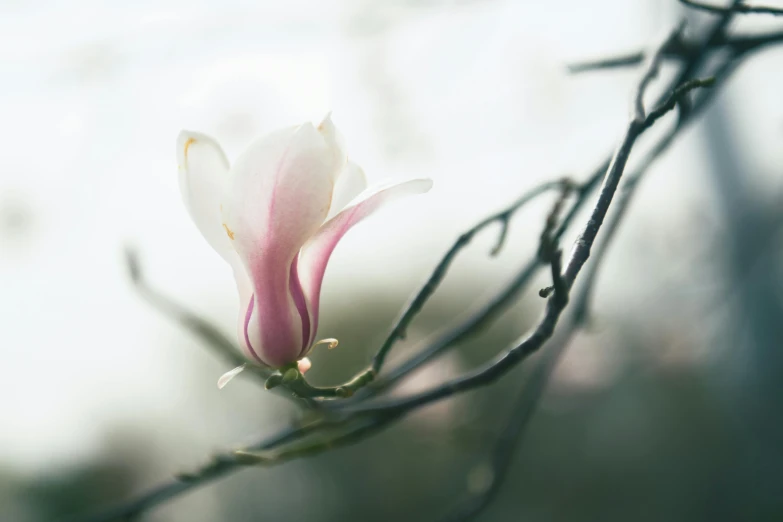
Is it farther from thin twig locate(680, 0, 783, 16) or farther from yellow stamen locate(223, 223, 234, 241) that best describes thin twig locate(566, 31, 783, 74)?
yellow stamen locate(223, 223, 234, 241)

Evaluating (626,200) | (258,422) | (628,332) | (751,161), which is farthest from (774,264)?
(258,422)

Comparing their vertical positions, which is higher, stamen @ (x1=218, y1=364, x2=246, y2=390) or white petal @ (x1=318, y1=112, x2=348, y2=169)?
white petal @ (x1=318, y1=112, x2=348, y2=169)

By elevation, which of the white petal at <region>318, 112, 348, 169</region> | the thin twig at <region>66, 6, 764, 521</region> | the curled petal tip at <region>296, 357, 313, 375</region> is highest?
the white petal at <region>318, 112, 348, 169</region>

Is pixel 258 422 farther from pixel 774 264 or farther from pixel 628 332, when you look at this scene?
pixel 774 264

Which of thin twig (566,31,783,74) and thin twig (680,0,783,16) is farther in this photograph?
thin twig (566,31,783,74)

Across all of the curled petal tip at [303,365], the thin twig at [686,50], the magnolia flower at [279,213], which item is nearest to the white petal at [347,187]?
the magnolia flower at [279,213]

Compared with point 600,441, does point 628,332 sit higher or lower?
higher

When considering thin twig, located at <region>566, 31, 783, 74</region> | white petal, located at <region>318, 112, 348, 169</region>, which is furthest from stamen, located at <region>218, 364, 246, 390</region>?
thin twig, located at <region>566, 31, 783, 74</region>

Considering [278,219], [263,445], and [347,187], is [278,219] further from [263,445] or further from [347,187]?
[263,445]
